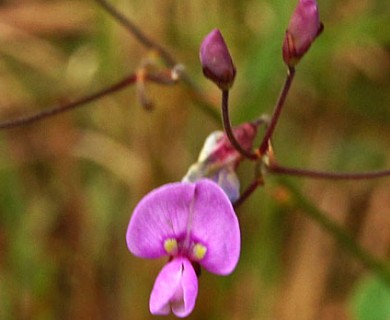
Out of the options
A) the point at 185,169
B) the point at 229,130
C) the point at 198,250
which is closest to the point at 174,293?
the point at 198,250

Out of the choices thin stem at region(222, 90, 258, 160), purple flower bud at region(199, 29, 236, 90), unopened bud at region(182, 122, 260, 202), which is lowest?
unopened bud at region(182, 122, 260, 202)

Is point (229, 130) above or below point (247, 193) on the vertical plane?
above

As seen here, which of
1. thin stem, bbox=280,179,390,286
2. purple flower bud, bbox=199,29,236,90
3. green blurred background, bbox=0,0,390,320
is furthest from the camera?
green blurred background, bbox=0,0,390,320

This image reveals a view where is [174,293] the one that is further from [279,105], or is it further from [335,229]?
[335,229]

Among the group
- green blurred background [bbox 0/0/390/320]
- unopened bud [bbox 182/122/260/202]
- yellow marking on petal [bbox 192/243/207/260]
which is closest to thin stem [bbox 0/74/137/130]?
unopened bud [bbox 182/122/260/202]

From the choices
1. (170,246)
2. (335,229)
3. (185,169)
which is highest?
(170,246)

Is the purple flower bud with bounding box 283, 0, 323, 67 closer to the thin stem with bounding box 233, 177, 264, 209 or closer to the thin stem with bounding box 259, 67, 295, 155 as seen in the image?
the thin stem with bounding box 259, 67, 295, 155
